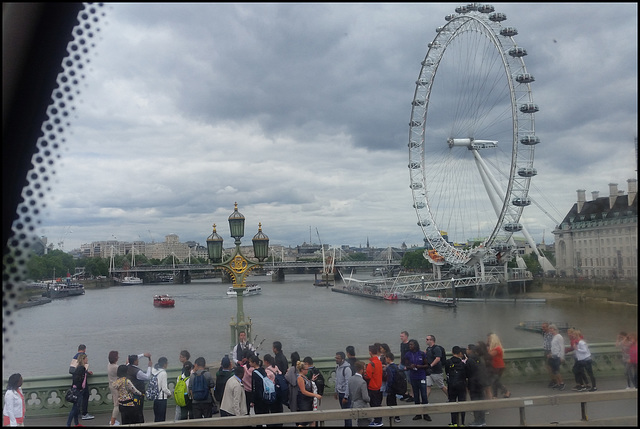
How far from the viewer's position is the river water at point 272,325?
739cm

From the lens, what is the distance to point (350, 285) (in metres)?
66.2

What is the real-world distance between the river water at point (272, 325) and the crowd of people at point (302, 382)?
56 cm

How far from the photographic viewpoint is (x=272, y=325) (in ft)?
113

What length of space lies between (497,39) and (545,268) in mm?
19688

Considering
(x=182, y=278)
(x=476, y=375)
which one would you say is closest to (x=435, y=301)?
(x=476, y=375)

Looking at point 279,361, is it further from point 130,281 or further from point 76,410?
point 130,281

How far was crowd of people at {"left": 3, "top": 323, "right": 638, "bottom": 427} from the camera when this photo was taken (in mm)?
5555

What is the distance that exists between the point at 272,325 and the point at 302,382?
2949 cm

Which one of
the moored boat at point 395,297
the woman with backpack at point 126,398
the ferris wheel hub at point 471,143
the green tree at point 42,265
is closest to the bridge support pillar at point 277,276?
the moored boat at point 395,297

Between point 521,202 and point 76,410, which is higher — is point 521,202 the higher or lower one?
the higher one

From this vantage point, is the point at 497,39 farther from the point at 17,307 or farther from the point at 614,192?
the point at 17,307

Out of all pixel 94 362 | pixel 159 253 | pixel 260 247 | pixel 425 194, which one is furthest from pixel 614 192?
pixel 159 253

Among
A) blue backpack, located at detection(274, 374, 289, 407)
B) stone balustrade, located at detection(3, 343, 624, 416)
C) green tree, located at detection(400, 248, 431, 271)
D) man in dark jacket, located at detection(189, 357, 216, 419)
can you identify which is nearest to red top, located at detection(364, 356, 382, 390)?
blue backpack, located at detection(274, 374, 289, 407)

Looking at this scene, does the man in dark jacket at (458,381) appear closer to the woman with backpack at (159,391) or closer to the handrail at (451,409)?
the handrail at (451,409)
